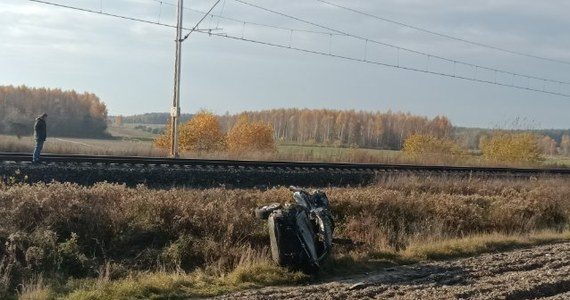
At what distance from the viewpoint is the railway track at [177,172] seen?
877 inches

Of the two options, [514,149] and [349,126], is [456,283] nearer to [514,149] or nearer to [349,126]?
[514,149]

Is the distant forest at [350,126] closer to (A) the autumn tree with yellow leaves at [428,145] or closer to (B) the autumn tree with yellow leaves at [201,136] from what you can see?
(A) the autumn tree with yellow leaves at [428,145]

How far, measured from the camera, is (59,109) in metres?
→ 88.4

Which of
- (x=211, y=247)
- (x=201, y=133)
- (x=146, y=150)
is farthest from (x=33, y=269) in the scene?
(x=201, y=133)

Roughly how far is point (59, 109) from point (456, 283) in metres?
83.3

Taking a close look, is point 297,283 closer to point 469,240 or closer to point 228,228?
point 228,228

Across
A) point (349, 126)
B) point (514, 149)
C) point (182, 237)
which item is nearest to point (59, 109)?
point (514, 149)

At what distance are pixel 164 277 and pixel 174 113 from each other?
2553 centimetres

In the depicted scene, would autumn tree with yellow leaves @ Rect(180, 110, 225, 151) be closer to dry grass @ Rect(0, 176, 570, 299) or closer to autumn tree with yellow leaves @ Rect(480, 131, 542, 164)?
autumn tree with yellow leaves @ Rect(480, 131, 542, 164)

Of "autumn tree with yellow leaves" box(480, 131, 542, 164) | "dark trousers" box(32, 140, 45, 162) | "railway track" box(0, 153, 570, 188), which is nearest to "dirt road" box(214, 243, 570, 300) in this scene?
"railway track" box(0, 153, 570, 188)

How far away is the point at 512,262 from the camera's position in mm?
13320

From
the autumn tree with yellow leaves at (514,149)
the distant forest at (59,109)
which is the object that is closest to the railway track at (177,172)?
the autumn tree with yellow leaves at (514,149)

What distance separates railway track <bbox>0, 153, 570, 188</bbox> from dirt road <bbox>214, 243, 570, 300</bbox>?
12264mm

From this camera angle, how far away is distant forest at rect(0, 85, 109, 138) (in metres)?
82.3
